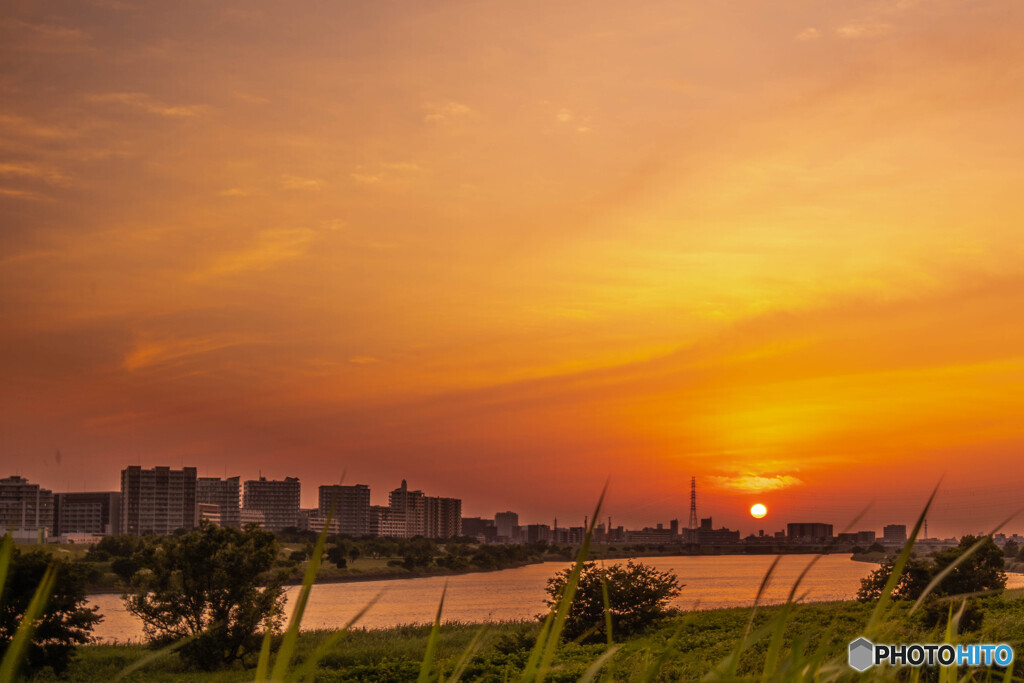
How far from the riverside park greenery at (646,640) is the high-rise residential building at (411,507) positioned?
148m

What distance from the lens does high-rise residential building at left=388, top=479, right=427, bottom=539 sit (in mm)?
183250

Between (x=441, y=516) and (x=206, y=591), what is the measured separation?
16479 centimetres

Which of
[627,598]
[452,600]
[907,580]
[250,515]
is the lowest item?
[452,600]

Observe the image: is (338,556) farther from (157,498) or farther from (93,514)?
(93,514)

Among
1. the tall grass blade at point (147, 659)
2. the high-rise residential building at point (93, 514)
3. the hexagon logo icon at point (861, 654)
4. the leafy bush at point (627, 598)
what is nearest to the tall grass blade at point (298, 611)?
the tall grass blade at point (147, 659)

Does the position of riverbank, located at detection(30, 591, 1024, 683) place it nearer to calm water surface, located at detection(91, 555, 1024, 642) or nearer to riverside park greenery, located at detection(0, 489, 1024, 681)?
riverside park greenery, located at detection(0, 489, 1024, 681)

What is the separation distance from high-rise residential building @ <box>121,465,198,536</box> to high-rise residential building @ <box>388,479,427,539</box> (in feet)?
136

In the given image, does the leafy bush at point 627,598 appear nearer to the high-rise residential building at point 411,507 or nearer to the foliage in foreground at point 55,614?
the foliage in foreground at point 55,614

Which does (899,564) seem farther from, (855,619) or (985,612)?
(985,612)

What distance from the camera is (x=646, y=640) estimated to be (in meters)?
2.56

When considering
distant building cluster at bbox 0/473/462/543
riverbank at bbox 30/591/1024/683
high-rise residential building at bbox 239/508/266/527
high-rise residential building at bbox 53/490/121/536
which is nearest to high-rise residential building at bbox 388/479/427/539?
distant building cluster at bbox 0/473/462/543

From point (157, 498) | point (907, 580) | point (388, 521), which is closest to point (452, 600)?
point (907, 580)

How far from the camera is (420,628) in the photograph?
3575 cm

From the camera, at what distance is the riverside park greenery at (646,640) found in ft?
6.63
